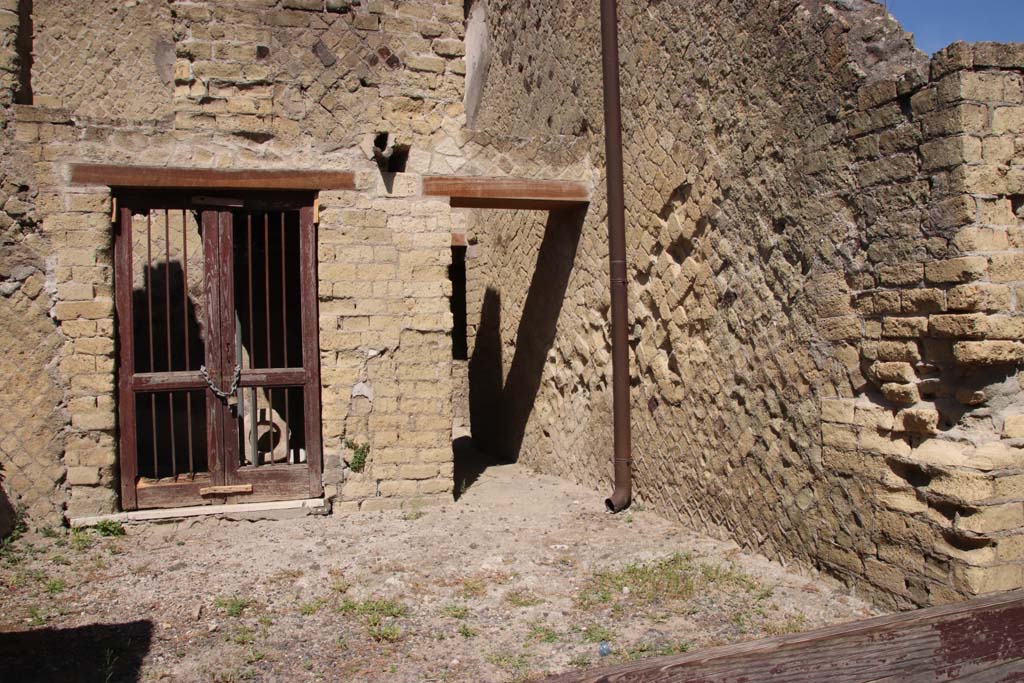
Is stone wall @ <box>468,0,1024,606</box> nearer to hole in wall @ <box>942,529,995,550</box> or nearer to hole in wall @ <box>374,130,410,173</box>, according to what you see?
hole in wall @ <box>942,529,995,550</box>

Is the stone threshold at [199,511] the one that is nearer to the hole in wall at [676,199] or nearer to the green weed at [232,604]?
the green weed at [232,604]

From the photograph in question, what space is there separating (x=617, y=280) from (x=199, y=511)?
3.38m

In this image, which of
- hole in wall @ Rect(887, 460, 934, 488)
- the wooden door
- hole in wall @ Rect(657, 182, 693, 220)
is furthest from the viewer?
the wooden door

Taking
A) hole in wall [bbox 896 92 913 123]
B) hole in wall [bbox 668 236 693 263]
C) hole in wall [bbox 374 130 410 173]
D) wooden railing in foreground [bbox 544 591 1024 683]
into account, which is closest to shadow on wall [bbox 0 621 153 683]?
wooden railing in foreground [bbox 544 591 1024 683]

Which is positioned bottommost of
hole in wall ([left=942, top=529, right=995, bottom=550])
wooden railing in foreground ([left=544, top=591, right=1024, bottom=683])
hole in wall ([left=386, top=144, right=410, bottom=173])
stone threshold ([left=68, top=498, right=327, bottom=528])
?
stone threshold ([left=68, top=498, right=327, bottom=528])

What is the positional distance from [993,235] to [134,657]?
4089 millimetres

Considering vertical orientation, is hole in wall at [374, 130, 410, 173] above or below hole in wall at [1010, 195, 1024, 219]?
above

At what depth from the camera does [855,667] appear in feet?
6.26

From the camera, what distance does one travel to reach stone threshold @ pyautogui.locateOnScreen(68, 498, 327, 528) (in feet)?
17.4

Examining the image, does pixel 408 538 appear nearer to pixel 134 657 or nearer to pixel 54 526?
pixel 134 657

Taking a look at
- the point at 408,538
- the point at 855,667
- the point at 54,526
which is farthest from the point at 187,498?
the point at 855,667

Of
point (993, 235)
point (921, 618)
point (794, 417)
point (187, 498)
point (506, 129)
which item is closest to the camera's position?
point (921, 618)

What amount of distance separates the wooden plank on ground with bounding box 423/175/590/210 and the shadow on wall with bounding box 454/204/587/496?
10.0 inches

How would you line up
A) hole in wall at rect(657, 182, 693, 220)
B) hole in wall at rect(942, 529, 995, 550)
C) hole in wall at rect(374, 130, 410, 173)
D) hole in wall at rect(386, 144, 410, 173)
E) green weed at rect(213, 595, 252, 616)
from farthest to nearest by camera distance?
hole in wall at rect(386, 144, 410, 173) → hole in wall at rect(374, 130, 410, 173) → hole in wall at rect(657, 182, 693, 220) → green weed at rect(213, 595, 252, 616) → hole in wall at rect(942, 529, 995, 550)
